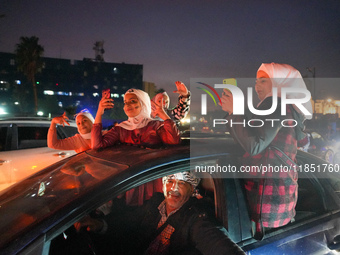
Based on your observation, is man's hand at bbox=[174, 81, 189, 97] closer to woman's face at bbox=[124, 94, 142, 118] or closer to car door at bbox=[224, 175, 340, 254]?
woman's face at bbox=[124, 94, 142, 118]

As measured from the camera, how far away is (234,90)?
190cm

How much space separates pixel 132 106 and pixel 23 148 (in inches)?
134

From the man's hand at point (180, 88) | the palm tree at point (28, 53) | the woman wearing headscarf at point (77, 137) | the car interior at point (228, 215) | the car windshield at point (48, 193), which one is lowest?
the car interior at point (228, 215)

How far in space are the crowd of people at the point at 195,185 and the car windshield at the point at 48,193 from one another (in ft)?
1.45

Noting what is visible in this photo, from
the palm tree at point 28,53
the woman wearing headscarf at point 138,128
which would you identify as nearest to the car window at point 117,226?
the woman wearing headscarf at point 138,128

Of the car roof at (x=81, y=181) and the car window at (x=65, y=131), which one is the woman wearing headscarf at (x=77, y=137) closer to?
the car roof at (x=81, y=181)

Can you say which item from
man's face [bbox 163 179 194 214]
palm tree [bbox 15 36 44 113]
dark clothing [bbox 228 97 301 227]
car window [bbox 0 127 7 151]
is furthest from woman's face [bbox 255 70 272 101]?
palm tree [bbox 15 36 44 113]

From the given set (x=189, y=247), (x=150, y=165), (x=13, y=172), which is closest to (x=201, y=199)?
(x=189, y=247)

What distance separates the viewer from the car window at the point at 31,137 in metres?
4.83

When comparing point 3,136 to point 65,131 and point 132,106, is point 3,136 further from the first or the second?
point 132,106

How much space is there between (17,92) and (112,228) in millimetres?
58716

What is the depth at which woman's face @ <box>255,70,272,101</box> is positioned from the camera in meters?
2.01

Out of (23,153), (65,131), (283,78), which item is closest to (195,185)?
(283,78)

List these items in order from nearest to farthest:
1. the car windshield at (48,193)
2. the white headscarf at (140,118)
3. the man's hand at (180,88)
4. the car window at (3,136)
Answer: the car windshield at (48,193) < the white headscarf at (140,118) < the man's hand at (180,88) < the car window at (3,136)
